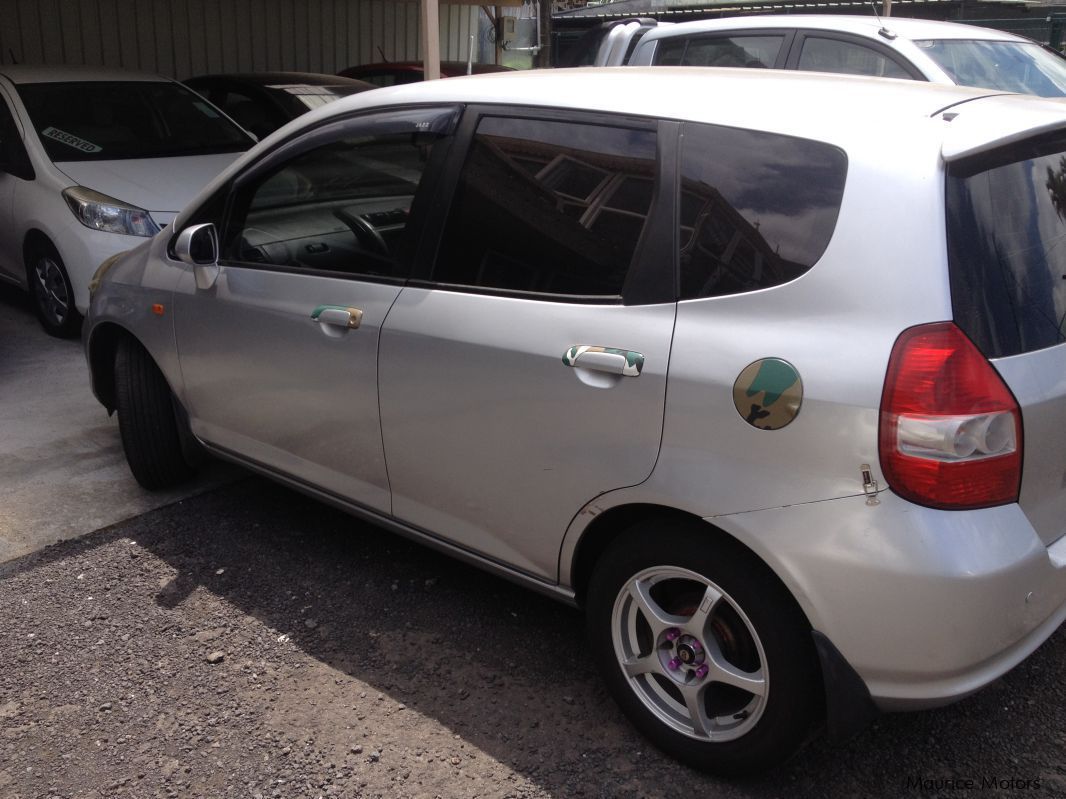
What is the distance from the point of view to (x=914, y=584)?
2.20m

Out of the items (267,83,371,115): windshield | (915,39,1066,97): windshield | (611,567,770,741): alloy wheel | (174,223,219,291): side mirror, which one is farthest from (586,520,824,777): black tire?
(267,83,371,115): windshield

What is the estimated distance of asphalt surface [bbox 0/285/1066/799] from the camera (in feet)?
9.01

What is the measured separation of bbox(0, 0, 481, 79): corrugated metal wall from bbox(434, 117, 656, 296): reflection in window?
9.05 m

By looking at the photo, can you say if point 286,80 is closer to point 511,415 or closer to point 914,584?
point 511,415

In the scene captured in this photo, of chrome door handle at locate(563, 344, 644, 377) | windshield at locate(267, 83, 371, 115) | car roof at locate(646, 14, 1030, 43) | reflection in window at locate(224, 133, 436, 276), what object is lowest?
chrome door handle at locate(563, 344, 644, 377)

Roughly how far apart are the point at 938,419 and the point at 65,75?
703 cm

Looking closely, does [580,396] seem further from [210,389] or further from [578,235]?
[210,389]

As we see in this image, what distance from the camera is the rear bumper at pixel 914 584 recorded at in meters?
2.20

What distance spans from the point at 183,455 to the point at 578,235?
2.32 metres

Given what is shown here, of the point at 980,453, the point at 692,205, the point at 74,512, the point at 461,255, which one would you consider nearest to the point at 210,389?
the point at 74,512

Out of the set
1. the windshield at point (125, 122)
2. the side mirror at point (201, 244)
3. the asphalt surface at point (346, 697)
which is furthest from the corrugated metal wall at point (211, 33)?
the asphalt surface at point (346, 697)

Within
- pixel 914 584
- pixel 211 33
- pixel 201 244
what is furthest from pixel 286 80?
pixel 914 584

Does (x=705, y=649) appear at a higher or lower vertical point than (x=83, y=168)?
lower

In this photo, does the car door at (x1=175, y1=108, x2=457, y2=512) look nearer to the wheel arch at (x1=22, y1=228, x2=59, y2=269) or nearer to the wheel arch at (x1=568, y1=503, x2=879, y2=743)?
the wheel arch at (x1=568, y1=503, x2=879, y2=743)
